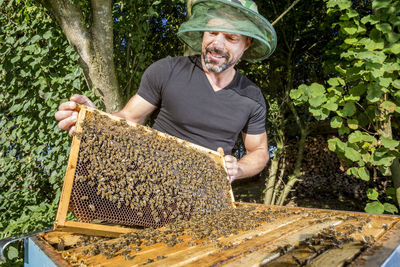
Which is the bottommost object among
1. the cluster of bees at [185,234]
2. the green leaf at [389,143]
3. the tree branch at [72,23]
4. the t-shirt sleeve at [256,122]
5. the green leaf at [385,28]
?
the cluster of bees at [185,234]

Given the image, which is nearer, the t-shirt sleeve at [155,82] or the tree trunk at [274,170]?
the t-shirt sleeve at [155,82]

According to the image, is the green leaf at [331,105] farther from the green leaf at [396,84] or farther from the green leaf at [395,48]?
the green leaf at [395,48]

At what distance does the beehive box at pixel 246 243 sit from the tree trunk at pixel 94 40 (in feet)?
7.60

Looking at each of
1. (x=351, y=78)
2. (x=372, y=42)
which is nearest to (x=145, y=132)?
(x=351, y=78)

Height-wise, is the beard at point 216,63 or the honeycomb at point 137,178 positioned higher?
the beard at point 216,63

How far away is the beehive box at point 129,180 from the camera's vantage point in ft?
5.80

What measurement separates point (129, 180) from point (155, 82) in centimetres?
144

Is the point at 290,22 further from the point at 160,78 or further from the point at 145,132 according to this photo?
the point at 145,132

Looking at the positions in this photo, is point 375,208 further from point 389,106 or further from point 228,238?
point 228,238

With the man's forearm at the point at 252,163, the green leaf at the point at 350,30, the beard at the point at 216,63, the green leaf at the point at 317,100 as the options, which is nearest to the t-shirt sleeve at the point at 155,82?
the beard at the point at 216,63

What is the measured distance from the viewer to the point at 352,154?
2.92 m

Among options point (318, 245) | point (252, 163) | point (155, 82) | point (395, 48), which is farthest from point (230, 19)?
point (318, 245)

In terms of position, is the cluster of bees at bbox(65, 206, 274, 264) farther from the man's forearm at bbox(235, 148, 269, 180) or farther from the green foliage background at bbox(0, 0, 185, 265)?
the green foliage background at bbox(0, 0, 185, 265)

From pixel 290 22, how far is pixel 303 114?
6.41 feet
